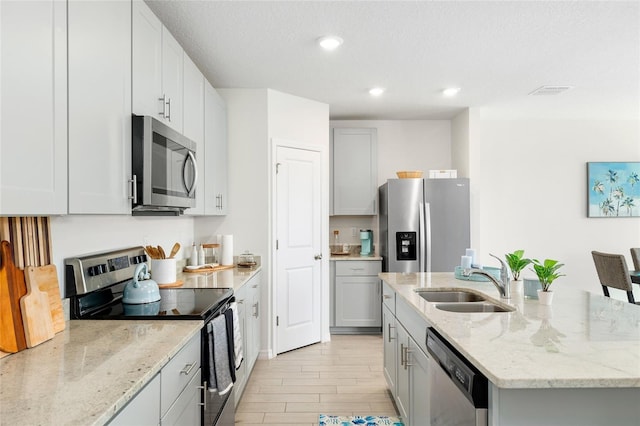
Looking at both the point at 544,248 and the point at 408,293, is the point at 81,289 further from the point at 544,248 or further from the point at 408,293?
the point at 544,248

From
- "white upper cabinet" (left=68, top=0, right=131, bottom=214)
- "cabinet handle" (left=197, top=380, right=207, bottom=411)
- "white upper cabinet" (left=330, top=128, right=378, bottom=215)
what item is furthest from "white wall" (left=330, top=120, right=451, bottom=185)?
"cabinet handle" (left=197, top=380, right=207, bottom=411)

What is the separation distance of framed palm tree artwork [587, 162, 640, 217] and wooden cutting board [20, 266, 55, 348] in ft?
18.8

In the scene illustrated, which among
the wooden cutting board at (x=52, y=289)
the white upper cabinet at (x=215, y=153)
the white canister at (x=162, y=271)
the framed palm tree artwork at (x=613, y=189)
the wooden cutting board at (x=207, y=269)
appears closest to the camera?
the wooden cutting board at (x=52, y=289)

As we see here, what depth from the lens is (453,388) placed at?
4.83ft

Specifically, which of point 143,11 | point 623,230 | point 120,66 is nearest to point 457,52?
point 143,11

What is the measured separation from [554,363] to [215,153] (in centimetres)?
278

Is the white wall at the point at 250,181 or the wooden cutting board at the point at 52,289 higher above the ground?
the white wall at the point at 250,181

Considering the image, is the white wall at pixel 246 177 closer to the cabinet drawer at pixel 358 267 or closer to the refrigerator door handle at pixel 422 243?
the cabinet drawer at pixel 358 267

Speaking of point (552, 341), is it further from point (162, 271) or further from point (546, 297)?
point (162, 271)

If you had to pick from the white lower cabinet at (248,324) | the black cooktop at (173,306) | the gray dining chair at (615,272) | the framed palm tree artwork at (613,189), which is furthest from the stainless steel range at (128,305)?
the framed palm tree artwork at (613,189)

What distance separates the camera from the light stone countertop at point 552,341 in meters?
1.14

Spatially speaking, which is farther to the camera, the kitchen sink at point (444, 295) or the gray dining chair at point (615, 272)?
the gray dining chair at point (615, 272)

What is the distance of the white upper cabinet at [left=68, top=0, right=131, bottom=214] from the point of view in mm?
1365

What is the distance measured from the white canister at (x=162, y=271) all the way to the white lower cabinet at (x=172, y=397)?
2.92ft
